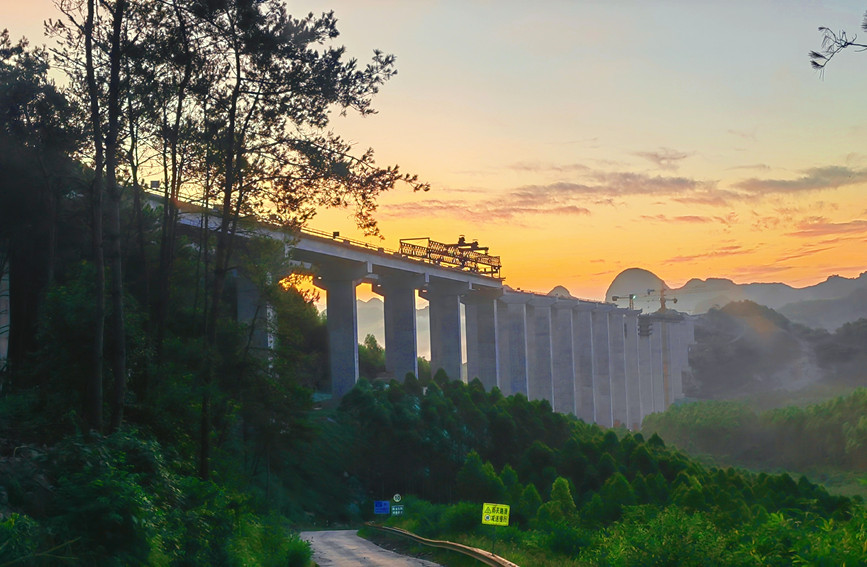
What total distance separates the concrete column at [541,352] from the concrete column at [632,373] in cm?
3299

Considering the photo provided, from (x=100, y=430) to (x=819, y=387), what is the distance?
169720mm

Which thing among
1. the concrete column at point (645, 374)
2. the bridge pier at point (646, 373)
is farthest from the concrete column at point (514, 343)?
the concrete column at point (645, 374)

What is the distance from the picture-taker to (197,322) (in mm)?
33438

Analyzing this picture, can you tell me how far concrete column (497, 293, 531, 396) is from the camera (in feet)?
313

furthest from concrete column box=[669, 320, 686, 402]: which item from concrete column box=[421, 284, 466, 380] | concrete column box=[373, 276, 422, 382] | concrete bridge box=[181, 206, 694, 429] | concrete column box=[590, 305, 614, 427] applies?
concrete column box=[373, 276, 422, 382]

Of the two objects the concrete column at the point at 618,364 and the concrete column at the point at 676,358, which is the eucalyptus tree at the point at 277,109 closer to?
the concrete column at the point at 618,364

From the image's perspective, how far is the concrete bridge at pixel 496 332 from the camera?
213 ft

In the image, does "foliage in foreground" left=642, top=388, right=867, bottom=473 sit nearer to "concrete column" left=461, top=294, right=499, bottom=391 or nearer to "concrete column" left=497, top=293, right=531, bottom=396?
"concrete column" left=497, top=293, right=531, bottom=396

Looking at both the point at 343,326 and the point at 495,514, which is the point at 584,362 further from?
the point at 495,514

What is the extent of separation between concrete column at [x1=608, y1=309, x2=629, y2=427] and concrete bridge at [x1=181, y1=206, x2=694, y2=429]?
0.47 ft

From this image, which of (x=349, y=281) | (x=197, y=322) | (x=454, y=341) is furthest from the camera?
(x=454, y=341)

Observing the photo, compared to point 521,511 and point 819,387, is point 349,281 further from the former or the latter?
point 819,387

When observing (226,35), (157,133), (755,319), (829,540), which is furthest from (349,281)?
(755,319)

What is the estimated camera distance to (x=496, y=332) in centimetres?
9169
